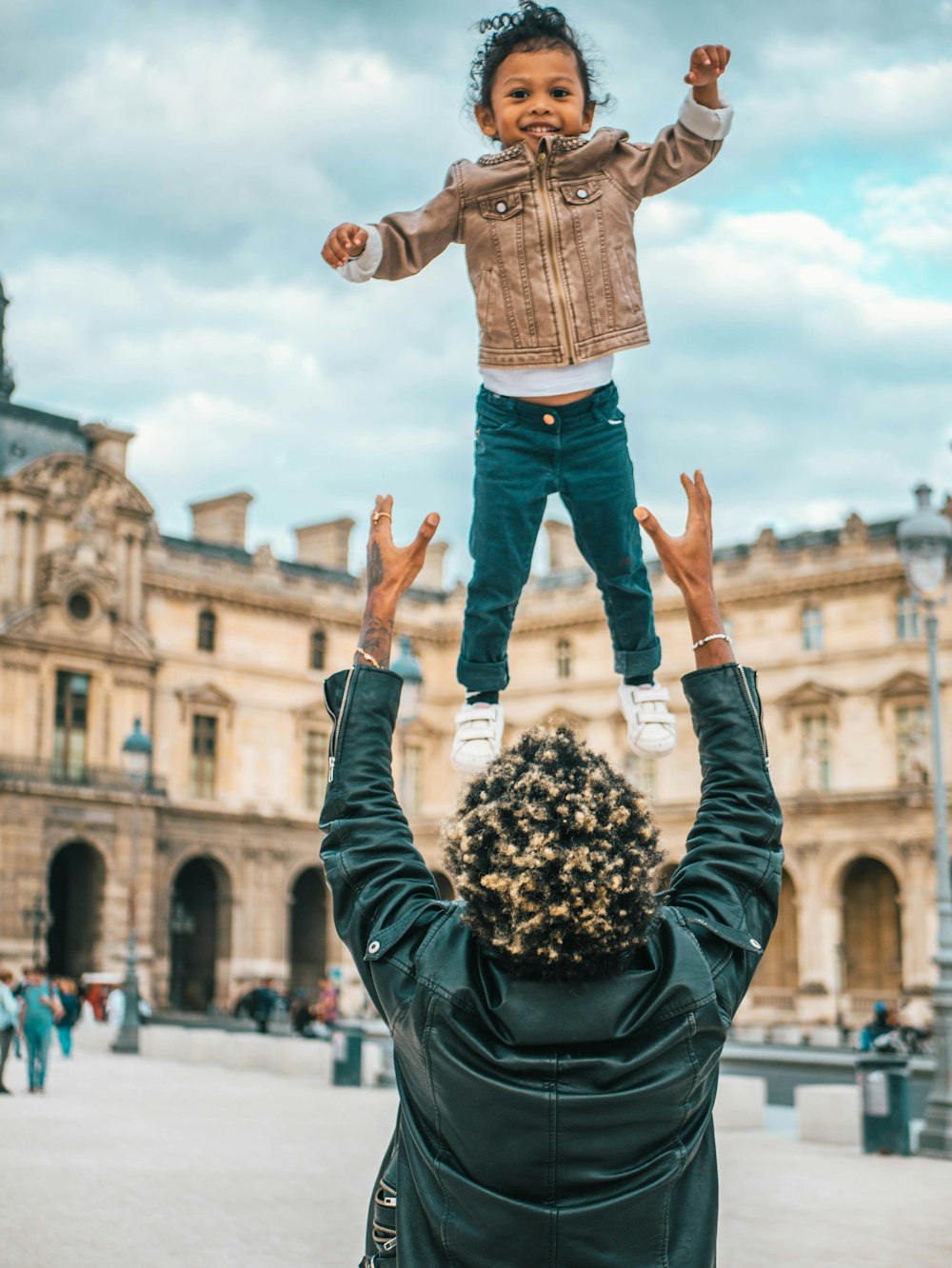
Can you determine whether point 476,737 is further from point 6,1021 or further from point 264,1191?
point 6,1021

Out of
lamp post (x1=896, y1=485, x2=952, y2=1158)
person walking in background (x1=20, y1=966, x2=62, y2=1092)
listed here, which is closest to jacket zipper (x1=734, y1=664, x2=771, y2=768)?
lamp post (x1=896, y1=485, x2=952, y2=1158)

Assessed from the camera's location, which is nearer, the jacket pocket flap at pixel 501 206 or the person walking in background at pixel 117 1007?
the jacket pocket flap at pixel 501 206

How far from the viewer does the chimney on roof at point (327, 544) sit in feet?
187

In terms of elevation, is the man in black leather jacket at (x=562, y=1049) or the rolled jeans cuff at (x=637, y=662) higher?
the rolled jeans cuff at (x=637, y=662)

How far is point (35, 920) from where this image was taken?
4131 cm

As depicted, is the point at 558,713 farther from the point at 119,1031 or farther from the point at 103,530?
the point at 119,1031

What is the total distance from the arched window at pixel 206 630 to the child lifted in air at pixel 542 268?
45.2 m

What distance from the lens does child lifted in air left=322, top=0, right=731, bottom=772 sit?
4711mm

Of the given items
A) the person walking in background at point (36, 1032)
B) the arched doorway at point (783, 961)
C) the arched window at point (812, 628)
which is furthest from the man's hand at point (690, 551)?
the arched window at point (812, 628)

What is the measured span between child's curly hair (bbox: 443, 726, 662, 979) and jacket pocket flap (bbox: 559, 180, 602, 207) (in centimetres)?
206

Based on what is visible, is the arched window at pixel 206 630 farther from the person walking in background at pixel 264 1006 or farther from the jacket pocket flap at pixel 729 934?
the jacket pocket flap at pixel 729 934

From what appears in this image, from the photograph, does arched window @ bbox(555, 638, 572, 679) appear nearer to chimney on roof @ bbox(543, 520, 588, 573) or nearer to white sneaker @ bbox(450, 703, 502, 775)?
chimney on roof @ bbox(543, 520, 588, 573)

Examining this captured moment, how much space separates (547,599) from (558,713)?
3.73 metres

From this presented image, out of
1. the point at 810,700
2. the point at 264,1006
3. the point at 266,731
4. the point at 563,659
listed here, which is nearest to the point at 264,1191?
the point at 264,1006
